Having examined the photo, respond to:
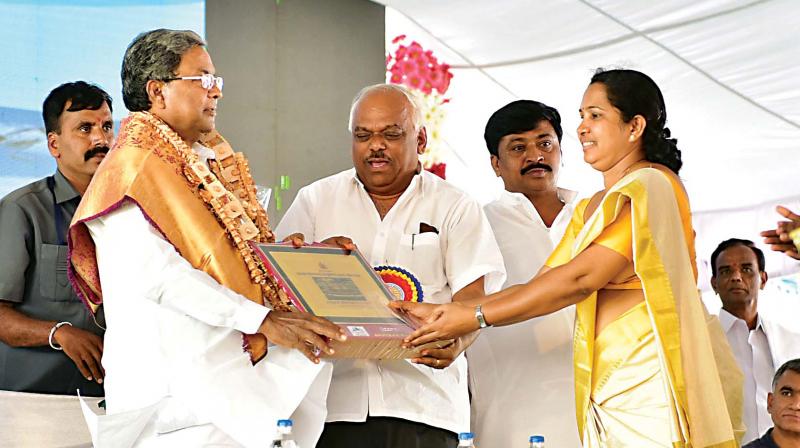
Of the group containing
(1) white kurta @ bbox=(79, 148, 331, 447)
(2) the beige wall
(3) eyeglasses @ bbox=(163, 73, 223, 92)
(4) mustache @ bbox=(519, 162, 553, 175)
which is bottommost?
(1) white kurta @ bbox=(79, 148, 331, 447)

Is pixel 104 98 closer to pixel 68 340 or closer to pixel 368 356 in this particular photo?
pixel 68 340

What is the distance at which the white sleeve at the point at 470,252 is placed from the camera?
388 centimetres

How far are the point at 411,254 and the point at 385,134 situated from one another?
448 mm

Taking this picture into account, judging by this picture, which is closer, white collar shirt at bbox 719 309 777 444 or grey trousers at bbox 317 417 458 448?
grey trousers at bbox 317 417 458 448

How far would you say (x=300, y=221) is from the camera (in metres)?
4.04

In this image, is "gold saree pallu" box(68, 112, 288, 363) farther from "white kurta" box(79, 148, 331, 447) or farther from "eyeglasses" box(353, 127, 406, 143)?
"eyeglasses" box(353, 127, 406, 143)

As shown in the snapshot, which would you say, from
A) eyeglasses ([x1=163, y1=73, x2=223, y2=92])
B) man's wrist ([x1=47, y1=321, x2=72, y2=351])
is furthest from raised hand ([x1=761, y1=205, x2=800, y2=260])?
man's wrist ([x1=47, y1=321, x2=72, y2=351])

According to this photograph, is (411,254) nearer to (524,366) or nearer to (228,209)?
(228,209)

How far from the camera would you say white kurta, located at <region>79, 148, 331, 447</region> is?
3.21 metres

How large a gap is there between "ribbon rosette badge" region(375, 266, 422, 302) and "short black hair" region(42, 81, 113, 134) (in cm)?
131

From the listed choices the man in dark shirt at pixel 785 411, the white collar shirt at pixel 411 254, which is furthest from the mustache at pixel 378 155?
the man in dark shirt at pixel 785 411

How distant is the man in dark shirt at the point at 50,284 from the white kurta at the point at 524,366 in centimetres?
162

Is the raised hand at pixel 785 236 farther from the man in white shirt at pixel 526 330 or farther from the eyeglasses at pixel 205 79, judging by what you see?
the eyeglasses at pixel 205 79

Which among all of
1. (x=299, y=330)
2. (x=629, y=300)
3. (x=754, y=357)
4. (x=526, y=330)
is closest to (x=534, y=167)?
(x=526, y=330)
